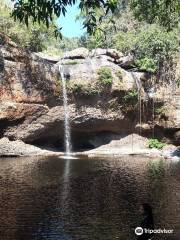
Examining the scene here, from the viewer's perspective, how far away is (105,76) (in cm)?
4750

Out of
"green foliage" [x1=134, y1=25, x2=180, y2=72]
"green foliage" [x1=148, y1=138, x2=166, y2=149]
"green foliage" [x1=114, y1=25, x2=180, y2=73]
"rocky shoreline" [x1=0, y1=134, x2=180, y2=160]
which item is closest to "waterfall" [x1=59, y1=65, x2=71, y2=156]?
"rocky shoreline" [x1=0, y1=134, x2=180, y2=160]

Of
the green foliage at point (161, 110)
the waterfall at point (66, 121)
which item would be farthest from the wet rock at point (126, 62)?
the waterfall at point (66, 121)

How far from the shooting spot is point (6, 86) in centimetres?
4369

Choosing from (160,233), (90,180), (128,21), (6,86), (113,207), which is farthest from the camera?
(128,21)

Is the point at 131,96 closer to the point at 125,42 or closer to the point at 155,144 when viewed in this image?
the point at 155,144

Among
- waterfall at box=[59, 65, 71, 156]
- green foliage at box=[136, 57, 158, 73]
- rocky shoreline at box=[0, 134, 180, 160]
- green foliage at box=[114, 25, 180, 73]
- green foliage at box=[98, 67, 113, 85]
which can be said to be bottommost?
rocky shoreline at box=[0, 134, 180, 160]

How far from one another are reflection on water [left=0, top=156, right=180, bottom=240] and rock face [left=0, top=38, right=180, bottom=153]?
25.0 ft

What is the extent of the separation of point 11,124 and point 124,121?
1323 cm

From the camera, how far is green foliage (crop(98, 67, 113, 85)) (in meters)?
47.3

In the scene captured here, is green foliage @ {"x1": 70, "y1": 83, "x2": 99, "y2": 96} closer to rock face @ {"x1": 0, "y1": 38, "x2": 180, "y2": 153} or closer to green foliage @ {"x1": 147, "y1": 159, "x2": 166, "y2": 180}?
rock face @ {"x1": 0, "y1": 38, "x2": 180, "y2": 153}

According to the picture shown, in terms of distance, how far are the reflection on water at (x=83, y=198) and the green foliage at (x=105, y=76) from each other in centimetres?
1155

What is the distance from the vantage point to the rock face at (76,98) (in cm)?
4412

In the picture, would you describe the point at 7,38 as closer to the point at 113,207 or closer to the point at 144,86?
the point at 144,86

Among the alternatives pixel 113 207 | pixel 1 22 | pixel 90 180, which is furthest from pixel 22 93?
pixel 113 207
